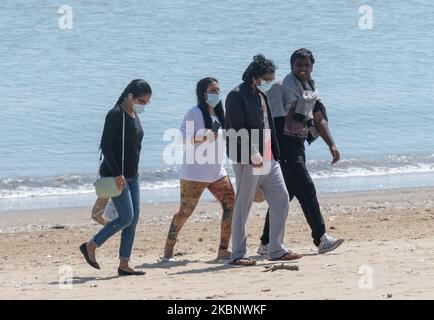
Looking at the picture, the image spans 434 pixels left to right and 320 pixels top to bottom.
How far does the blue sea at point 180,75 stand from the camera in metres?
18.8

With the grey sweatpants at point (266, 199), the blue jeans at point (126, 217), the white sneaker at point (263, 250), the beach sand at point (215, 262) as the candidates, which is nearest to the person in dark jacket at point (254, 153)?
the grey sweatpants at point (266, 199)

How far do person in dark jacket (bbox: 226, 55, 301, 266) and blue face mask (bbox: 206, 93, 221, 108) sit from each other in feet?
0.99

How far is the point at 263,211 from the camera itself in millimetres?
14789

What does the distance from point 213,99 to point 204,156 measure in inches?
17.8

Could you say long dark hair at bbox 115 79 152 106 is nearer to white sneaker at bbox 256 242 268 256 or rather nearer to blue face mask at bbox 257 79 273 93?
blue face mask at bbox 257 79 273 93

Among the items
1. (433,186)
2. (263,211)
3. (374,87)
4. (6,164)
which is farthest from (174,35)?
(263,211)

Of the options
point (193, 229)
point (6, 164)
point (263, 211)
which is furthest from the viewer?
point (6, 164)

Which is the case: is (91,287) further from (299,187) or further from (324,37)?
(324,37)

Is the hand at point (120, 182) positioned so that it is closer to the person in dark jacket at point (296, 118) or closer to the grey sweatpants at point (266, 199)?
the grey sweatpants at point (266, 199)

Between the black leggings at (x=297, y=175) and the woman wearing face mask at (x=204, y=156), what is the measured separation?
0.46 metres

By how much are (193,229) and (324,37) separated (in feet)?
80.3

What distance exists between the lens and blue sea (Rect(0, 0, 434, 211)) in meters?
18.8

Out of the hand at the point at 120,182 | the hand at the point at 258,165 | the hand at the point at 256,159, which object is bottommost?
the hand at the point at 120,182

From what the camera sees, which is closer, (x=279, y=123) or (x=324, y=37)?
(x=279, y=123)
